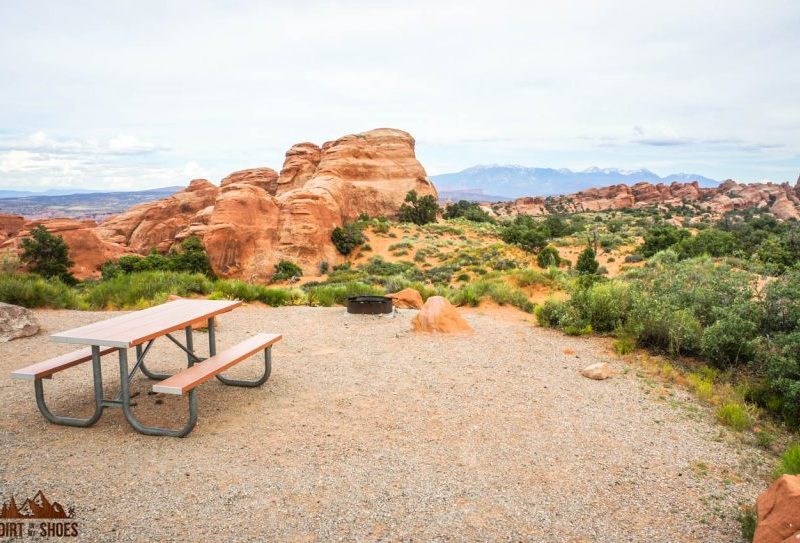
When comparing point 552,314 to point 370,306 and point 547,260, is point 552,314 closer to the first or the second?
point 370,306

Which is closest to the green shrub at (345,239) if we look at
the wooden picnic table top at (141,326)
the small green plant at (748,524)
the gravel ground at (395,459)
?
the gravel ground at (395,459)

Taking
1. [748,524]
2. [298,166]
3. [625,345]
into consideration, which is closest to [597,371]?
[625,345]

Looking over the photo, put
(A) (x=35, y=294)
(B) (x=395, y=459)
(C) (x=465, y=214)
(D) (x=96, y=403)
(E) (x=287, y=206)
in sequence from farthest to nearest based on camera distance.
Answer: (C) (x=465, y=214), (E) (x=287, y=206), (A) (x=35, y=294), (D) (x=96, y=403), (B) (x=395, y=459)

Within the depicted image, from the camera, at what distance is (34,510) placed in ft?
11.6

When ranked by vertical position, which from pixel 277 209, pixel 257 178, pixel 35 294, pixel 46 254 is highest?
pixel 257 178

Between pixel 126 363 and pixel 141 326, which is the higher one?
pixel 141 326

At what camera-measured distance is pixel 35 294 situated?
10.8m

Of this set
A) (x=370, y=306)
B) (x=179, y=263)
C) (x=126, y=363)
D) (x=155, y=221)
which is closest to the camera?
(x=126, y=363)

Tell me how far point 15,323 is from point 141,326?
4974 mm

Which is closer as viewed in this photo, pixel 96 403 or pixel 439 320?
pixel 96 403

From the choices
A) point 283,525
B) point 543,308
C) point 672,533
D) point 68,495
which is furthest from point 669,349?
point 68,495

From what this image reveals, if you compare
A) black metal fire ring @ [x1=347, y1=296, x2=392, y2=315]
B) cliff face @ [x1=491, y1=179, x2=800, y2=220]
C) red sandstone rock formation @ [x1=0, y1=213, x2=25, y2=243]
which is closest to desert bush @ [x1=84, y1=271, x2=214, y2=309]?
black metal fire ring @ [x1=347, y1=296, x2=392, y2=315]

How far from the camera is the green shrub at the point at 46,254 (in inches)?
1083

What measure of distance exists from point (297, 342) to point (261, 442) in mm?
3722
